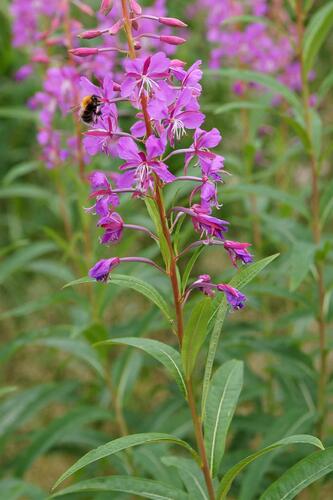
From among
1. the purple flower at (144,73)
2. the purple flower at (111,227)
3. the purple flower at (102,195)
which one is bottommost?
the purple flower at (111,227)

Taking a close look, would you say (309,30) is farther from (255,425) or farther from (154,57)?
(255,425)

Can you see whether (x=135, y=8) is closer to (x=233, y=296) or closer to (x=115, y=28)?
(x=115, y=28)

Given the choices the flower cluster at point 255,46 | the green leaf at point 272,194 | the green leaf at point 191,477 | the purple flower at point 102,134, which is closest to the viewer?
the purple flower at point 102,134

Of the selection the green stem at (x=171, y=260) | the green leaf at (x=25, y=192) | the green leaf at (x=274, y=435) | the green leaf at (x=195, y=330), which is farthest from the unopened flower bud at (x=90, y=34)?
the green leaf at (x=25, y=192)

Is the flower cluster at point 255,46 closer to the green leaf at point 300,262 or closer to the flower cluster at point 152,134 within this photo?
the green leaf at point 300,262

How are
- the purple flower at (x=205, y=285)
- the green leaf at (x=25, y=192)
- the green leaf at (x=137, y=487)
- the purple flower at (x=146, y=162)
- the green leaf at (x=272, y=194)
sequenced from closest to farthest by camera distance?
the purple flower at (x=146, y=162) < the purple flower at (x=205, y=285) < the green leaf at (x=137, y=487) < the green leaf at (x=272, y=194) < the green leaf at (x=25, y=192)

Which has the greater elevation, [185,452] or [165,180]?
[165,180]

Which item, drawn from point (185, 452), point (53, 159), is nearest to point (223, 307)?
point (53, 159)
